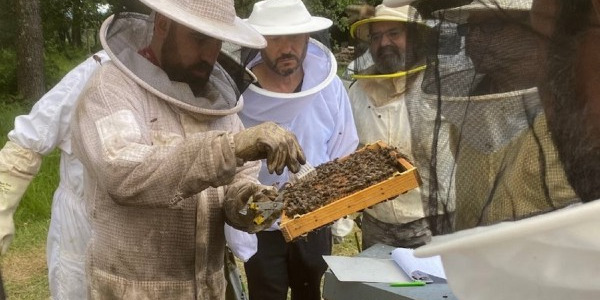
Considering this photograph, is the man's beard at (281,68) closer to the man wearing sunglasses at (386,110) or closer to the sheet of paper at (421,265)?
the man wearing sunglasses at (386,110)

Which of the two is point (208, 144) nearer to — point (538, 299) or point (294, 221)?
point (294, 221)

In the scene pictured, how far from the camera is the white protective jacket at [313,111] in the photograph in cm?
335

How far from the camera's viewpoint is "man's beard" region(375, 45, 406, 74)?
10.7 ft

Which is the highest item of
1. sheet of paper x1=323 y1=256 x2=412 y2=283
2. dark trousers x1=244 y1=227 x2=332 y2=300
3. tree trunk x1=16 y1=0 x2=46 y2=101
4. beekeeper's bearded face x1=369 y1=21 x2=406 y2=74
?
beekeeper's bearded face x1=369 y1=21 x2=406 y2=74

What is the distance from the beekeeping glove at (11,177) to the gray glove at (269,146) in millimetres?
1136

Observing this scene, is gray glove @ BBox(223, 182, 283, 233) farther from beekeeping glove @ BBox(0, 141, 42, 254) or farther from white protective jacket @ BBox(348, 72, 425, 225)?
white protective jacket @ BBox(348, 72, 425, 225)

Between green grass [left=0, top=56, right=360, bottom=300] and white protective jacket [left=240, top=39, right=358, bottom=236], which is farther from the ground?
white protective jacket [left=240, top=39, right=358, bottom=236]

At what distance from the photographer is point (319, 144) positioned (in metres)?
3.55

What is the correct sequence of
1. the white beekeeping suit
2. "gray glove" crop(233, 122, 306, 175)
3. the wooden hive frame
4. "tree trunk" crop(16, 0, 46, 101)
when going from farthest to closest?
"tree trunk" crop(16, 0, 46, 101) < the white beekeeping suit < the wooden hive frame < "gray glove" crop(233, 122, 306, 175)

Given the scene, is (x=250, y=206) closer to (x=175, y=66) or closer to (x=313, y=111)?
(x=175, y=66)

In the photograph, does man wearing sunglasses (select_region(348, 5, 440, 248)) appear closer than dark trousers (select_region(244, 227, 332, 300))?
Yes

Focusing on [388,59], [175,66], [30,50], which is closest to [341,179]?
[175,66]

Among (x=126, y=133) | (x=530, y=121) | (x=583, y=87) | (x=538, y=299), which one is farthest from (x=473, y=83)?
(x=126, y=133)

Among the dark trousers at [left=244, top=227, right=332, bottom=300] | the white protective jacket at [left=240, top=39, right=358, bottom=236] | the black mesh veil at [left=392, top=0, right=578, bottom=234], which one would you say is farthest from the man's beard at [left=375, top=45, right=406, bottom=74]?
the black mesh veil at [left=392, top=0, right=578, bottom=234]
